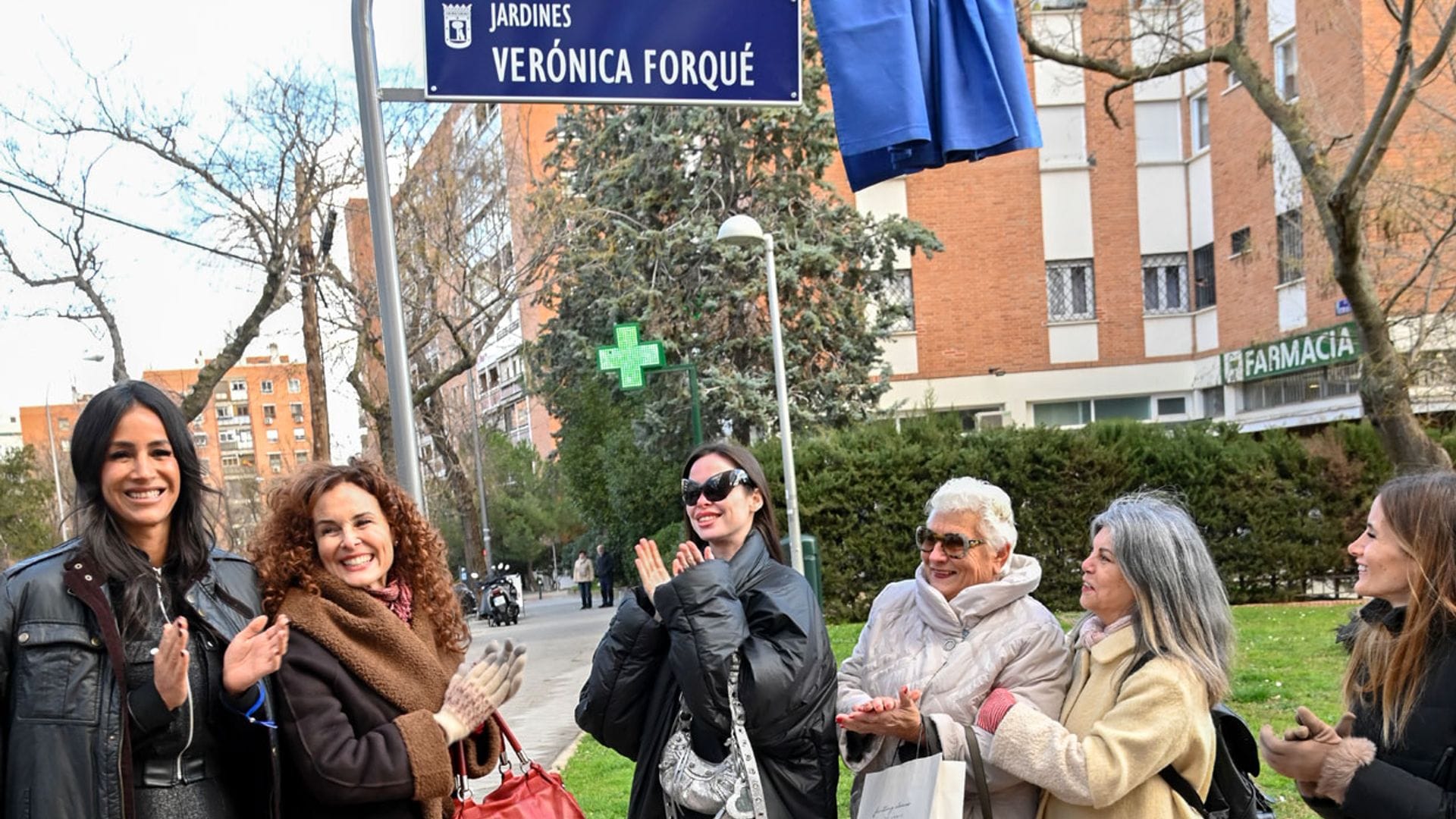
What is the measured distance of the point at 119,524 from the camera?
2.95 meters

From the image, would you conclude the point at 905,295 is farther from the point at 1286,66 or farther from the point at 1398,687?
the point at 1398,687

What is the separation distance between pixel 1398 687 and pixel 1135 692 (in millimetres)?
597

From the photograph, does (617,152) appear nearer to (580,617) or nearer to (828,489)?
(828,489)

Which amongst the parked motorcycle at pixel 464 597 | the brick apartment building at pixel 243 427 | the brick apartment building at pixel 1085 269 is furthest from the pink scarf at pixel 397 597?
the brick apartment building at pixel 1085 269

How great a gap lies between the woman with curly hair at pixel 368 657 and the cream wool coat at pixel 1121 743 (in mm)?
1406

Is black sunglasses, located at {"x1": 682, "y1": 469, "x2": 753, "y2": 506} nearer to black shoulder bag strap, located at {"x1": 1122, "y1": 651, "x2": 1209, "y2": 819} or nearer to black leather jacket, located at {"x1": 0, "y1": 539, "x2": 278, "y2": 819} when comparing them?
black shoulder bag strap, located at {"x1": 1122, "y1": 651, "x2": 1209, "y2": 819}

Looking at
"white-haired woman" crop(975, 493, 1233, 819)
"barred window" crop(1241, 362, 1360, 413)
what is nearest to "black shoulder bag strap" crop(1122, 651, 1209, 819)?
"white-haired woman" crop(975, 493, 1233, 819)

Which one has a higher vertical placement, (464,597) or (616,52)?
(616,52)

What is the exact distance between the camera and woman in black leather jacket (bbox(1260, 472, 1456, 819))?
2.64 metres

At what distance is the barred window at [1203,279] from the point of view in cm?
3053

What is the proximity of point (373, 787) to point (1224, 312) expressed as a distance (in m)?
30.0

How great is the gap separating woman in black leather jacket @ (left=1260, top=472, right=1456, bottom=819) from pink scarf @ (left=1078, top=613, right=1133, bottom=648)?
431 millimetres

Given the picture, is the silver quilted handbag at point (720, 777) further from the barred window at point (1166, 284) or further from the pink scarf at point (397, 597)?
the barred window at point (1166, 284)

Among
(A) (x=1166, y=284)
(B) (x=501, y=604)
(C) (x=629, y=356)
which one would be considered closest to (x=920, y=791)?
(C) (x=629, y=356)
